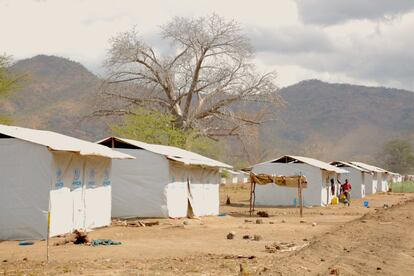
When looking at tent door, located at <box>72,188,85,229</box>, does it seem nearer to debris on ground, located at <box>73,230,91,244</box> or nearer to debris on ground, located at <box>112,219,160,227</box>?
debris on ground, located at <box>73,230,91,244</box>

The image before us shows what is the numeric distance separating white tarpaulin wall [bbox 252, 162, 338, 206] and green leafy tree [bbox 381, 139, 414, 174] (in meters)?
87.3

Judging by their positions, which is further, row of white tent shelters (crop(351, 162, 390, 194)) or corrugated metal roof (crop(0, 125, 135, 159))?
row of white tent shelters (crop(351, 162, 390, 194))

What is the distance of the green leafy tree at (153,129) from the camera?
39.5 m

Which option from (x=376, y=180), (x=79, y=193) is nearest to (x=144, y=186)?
(x=79, y=193)

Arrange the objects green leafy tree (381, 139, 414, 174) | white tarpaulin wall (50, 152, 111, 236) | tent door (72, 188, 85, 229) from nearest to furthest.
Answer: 1. white tarpaulin wall (50, 152, 111, 236)
2. tent door (72, 188, 85, 229)
3. green leafy tree (381, 139, 414, 174)

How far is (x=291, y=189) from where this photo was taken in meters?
37.3

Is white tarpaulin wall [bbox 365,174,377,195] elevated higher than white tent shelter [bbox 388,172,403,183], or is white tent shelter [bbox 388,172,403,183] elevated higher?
white tent shelter [bbox 388,172,403,183]

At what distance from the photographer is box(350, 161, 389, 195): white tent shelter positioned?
199 feet

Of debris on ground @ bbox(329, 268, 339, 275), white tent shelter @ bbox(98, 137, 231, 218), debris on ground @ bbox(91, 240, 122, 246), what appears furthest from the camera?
white tent shelter @ bbox(98, 137, 231, 218)

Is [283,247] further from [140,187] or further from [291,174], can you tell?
[291,174]

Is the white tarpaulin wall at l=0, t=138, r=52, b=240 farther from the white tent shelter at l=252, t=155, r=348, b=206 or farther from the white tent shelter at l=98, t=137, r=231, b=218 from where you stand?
the white tent shelter at l=252, t=155, r=348, b=206

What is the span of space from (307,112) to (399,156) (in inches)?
2336

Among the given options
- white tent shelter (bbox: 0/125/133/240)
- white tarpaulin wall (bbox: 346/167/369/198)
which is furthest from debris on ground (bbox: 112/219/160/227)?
white tarpaulin wall (bbox: 346/167/369/198)

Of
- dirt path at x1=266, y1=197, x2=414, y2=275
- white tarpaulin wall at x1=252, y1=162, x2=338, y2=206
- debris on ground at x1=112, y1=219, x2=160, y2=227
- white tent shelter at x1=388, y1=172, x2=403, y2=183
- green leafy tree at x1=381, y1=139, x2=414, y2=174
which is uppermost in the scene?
green leafy tree at x1=381, y1=139, x2=414, y2=174
